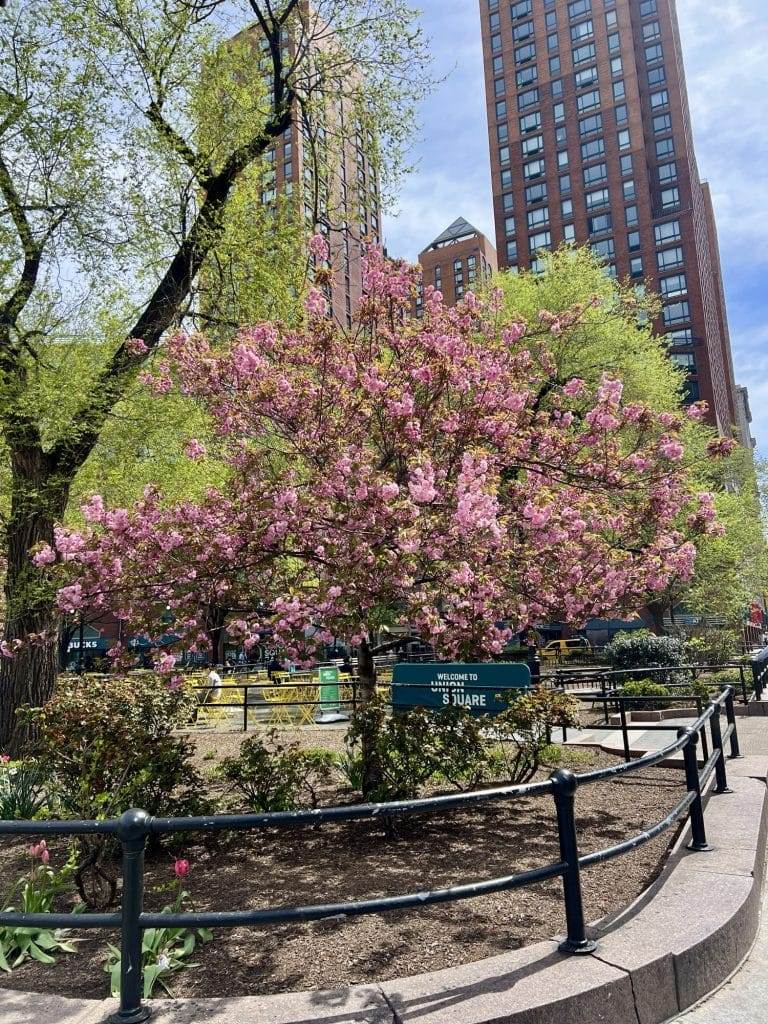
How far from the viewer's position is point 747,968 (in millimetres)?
3656

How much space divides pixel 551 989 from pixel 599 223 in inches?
3039

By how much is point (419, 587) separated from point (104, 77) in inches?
404

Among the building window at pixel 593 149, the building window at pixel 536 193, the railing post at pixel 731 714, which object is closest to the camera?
the railing post at pixel 731 714

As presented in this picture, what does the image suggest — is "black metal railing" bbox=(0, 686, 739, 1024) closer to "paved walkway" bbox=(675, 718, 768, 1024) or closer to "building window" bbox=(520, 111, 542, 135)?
"paved walkway" bbox=(675, 718, 768, 1024)

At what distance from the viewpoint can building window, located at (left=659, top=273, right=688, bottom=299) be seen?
2584 inches

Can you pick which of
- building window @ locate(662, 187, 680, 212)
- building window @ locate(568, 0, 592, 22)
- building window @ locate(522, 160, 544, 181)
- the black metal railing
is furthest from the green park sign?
building window @ locate(568, 0, 592, 22)

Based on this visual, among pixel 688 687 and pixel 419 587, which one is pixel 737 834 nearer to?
pixel 419 587

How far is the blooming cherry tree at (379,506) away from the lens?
630 cm

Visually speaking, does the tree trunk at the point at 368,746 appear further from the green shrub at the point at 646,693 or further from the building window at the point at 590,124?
the building window at the point at 590,124

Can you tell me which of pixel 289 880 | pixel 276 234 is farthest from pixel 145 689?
pixel 276 234

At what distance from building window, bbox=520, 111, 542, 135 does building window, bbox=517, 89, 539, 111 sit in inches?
51.9

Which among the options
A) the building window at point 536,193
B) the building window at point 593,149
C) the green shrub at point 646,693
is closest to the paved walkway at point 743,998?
the green shrub at point 646,693

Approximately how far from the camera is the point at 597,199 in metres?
70.4

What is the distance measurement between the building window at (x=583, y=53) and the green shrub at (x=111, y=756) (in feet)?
278
